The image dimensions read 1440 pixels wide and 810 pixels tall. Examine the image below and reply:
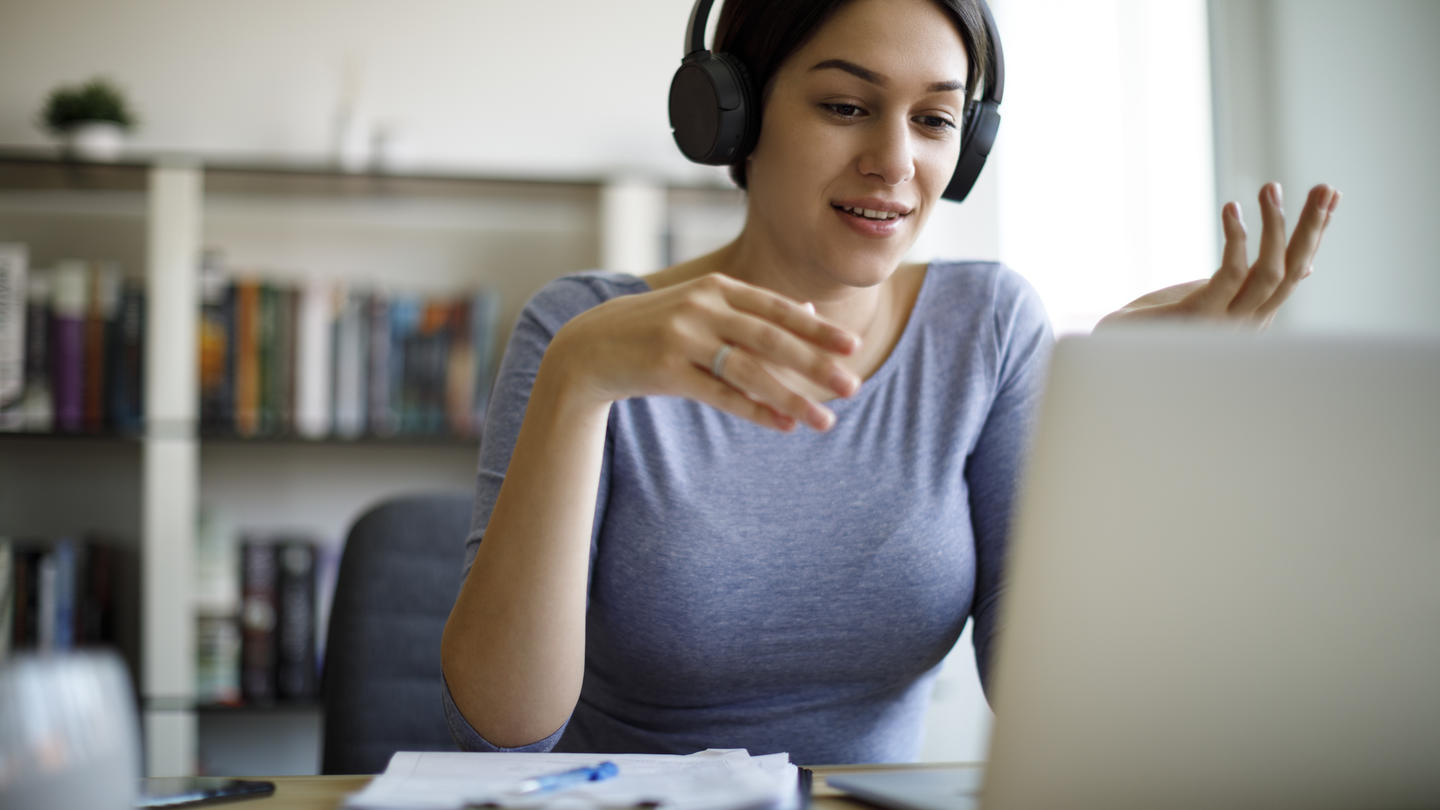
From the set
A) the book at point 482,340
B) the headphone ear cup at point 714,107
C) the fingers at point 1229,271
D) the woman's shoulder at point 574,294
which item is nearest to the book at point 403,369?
the book at point 482,340

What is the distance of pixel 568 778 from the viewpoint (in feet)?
2.05

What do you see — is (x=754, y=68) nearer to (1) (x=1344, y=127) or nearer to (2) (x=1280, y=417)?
(2) (x=1280, y=417)

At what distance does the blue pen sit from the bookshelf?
1.68m

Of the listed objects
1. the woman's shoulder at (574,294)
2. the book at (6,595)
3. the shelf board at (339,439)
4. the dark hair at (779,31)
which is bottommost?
the book at (6,595)

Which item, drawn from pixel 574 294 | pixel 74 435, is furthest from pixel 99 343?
pixel 574 294

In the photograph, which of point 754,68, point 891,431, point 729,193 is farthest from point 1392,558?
point 729,193

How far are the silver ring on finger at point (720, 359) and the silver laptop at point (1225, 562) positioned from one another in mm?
223

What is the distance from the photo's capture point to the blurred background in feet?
6.91

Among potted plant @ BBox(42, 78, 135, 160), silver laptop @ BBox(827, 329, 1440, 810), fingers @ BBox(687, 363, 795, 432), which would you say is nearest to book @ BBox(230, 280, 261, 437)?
potted plant @ BBox(42, 78, 135, 160)

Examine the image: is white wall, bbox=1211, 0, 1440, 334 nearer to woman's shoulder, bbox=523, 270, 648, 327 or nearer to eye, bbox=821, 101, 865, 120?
eye, bbox=821, 101, 865, 120

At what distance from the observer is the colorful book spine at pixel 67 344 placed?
2.15m

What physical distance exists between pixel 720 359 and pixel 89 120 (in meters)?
2.08

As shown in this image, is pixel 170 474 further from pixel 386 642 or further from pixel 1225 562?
pixel 1225 562

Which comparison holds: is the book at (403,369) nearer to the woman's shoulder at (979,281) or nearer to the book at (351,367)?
the book at (351,367)
